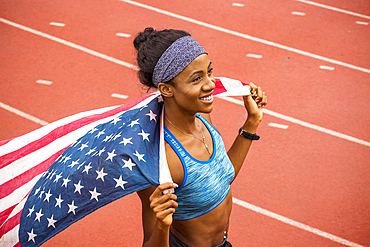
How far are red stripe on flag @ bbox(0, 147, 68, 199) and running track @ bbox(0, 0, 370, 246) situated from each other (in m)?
1.96

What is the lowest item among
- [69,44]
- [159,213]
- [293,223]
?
[293,223]

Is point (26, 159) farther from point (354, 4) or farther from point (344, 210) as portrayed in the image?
point (354, 4)

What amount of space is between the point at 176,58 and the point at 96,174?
818 mm

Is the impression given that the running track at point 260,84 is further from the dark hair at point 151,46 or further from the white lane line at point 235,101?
the dark hair at point 151,46

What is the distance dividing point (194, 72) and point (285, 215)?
325 centimetres

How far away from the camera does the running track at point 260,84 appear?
4718mm

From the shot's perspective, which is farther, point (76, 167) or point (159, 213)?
point (76, 167)

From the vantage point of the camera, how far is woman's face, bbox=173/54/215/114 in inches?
84.6

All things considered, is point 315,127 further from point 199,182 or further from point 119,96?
point 199,182

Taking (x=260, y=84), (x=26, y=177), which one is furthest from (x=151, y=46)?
(x=260, y=84)

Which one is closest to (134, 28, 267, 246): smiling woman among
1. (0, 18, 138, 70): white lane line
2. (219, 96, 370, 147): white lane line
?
(219, 96, 370, 147): white lane line

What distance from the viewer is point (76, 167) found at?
234cm

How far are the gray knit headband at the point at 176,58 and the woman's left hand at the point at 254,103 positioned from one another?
81 centimetres

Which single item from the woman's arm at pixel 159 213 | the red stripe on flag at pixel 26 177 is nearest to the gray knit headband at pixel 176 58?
the woman's arm at pixel 159 213
